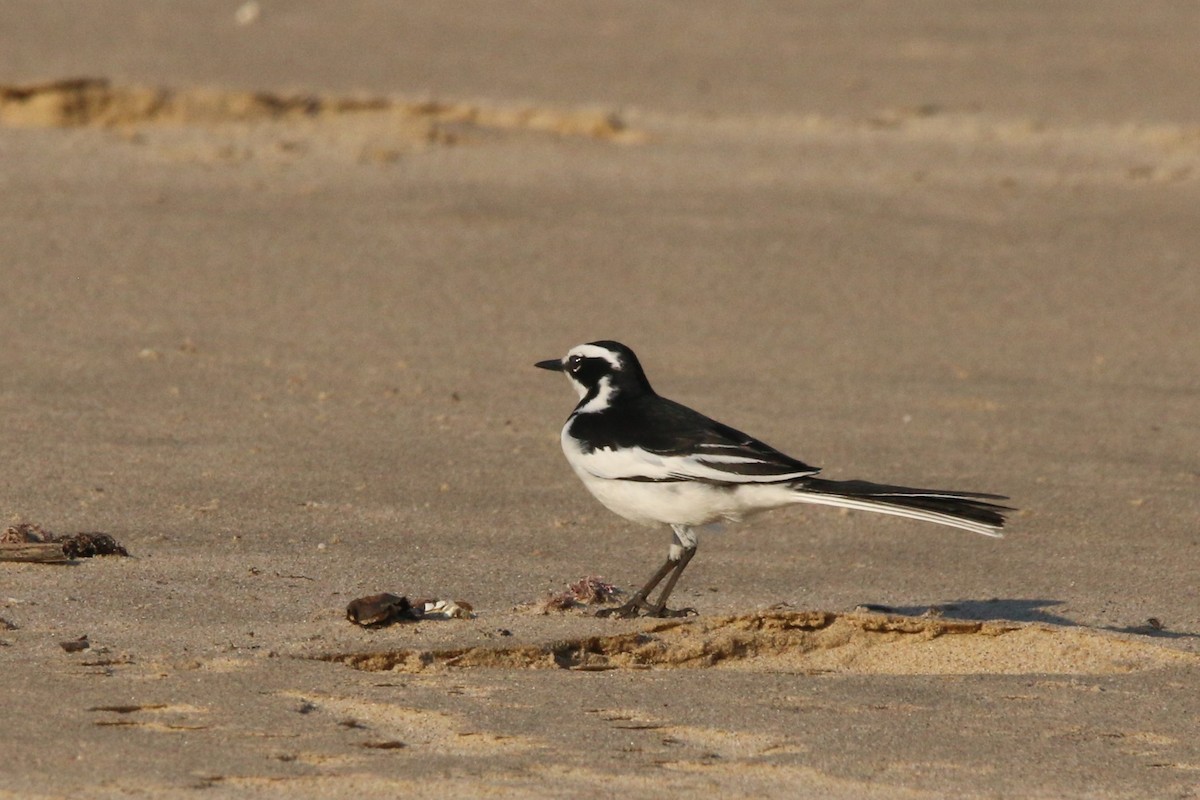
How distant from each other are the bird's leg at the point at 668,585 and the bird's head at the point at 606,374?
0.54 meters

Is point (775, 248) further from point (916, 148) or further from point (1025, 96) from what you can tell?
point (1025, 96)

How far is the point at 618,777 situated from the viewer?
421 cm

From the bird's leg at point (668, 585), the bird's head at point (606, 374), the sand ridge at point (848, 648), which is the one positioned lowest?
the sand ridge at point (848, 648)

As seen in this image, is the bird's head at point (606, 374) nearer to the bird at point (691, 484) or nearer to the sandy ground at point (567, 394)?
the bird at point (691, 484)

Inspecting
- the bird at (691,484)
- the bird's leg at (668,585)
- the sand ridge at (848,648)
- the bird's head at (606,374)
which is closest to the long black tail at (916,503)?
the bird at (691,484)

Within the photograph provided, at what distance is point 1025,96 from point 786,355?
307 inches

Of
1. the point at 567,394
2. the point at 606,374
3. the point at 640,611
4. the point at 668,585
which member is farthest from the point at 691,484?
the point at 567,394

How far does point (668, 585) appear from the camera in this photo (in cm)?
588

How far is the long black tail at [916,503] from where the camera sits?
5.41m

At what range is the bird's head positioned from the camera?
6.31m

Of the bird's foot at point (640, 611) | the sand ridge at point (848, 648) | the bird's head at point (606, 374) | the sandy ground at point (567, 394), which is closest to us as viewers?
the sandy ground at point (567, 394)

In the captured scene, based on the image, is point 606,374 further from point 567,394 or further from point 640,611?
point 567,394

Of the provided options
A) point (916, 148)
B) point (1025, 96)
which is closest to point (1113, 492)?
point (916, 148)

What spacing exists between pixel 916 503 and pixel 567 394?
3.70 meters
